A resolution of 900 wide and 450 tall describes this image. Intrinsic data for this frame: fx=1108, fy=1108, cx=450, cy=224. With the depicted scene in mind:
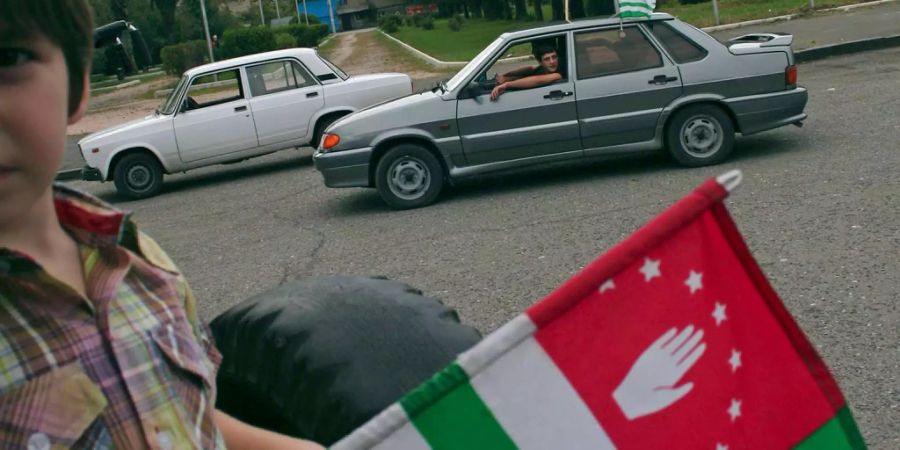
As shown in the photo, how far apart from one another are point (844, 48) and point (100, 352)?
17981 mm

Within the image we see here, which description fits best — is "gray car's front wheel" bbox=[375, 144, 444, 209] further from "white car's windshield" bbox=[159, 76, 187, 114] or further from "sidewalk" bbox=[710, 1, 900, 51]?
"sidewalk" bbox=[710, 1, 900, 51]

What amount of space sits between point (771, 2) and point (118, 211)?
111 ft

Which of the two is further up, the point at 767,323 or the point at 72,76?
the point at 72,76

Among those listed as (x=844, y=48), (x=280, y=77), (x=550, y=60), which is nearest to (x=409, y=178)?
(x=550, y=60)

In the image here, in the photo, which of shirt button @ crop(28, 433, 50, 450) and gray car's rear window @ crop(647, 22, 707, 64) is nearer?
shirt button @ crop(28, 433, 50, 450)

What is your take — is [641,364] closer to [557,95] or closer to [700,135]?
[557,95]

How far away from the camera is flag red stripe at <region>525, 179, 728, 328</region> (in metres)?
1.15

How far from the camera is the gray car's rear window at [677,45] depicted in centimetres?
1003

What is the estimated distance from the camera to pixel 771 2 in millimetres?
33094

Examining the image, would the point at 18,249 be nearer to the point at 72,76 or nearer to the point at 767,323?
the point at 72,76

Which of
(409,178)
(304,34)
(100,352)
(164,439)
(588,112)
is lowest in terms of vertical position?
(409,178)

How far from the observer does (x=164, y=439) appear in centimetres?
141

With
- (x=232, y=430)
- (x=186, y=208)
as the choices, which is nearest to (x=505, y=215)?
(x=186, y=208)

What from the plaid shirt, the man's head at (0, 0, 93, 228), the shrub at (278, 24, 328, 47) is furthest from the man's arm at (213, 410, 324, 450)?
the shrub at (278, 24, 328, 47)
